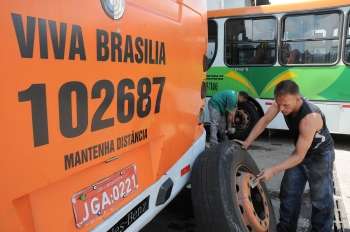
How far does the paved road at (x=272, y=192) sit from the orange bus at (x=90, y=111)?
1186mm

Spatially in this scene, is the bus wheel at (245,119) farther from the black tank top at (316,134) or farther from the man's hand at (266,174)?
the man's hand at (266,174)

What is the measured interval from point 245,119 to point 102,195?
20.8ft

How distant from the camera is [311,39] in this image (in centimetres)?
725

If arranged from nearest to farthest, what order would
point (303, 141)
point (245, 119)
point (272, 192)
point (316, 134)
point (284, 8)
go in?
point (303, 141), point (316, 134), point (272, 192), point (284, 8), point (245, 119)

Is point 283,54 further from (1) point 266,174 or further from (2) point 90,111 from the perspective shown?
(2) point 90,111

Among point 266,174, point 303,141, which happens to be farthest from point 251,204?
point 303,141

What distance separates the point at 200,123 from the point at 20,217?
2.13 m

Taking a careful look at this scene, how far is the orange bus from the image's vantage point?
55.4 inches

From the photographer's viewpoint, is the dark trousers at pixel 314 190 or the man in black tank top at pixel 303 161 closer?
the man in black tank top at pixel 303 161

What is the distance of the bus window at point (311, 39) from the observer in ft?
23.3

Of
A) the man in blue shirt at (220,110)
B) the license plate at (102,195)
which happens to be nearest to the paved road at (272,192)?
the man in blue shirt at (220,110)

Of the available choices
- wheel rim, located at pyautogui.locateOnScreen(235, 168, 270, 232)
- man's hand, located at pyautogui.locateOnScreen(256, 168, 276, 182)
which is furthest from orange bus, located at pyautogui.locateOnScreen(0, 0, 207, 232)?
man's hand, located at pyautogui.locateOnScreen(256, 168, 276, 182)

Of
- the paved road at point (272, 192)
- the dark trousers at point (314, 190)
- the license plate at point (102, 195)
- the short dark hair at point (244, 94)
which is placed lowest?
the paved road at point (272, 192)

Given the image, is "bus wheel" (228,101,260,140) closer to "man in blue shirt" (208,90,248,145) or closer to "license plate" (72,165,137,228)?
"man in blue shirt" (208,90,248,145)
